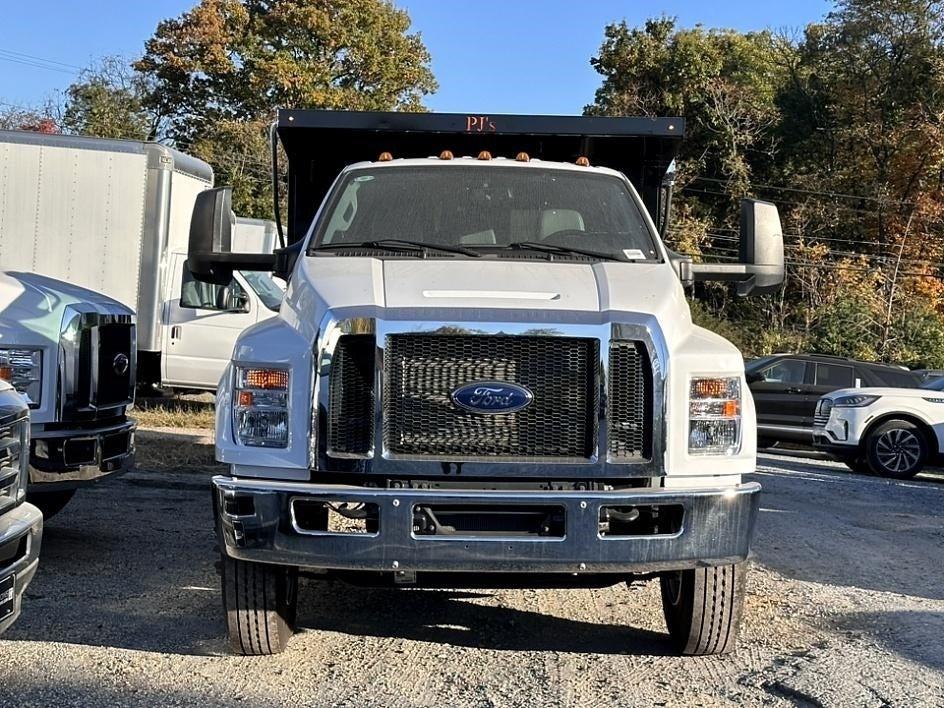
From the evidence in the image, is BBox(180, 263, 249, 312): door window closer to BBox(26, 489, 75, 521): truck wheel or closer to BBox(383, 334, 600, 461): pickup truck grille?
BBox(26, 489, 75, 521): truck wheel

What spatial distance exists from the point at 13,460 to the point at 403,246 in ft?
7.07

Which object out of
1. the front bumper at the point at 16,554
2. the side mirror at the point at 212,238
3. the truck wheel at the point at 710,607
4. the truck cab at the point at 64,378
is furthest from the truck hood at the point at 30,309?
the truck wheel at the point at 710,607

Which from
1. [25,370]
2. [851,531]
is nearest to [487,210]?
[25,370]

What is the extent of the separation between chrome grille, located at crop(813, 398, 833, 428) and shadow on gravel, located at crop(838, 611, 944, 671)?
9827 millimetres

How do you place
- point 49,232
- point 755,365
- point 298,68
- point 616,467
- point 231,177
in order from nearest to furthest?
point 616,467 < point 49,232 < point 755,365 < point 231,177 < point 298,68

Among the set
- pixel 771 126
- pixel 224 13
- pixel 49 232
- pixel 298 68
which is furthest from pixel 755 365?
pixel 224 13

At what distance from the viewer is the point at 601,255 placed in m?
5.53

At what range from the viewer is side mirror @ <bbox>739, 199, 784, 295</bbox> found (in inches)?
238

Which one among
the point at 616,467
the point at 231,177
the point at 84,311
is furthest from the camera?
the point at 231,177

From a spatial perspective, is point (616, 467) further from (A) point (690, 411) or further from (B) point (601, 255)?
(B) point (601, 255)

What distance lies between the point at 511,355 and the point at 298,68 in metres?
36.2

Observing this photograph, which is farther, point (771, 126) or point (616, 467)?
point (771, 126)

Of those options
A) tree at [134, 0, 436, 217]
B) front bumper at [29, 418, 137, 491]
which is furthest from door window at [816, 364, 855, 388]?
tree at [134, 0, 436, 217]

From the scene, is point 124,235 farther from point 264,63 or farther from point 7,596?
point 264,63
